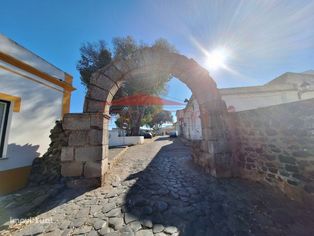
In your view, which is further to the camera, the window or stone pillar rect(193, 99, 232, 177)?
stone pillar rect(193, 99, 232, 177)

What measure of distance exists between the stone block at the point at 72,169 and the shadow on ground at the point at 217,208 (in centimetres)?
132

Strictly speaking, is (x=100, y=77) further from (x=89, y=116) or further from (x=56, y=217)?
(x=56, y=217)

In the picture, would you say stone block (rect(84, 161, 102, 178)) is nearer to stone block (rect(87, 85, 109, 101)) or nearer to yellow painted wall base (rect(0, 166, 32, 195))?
stone block (rect(87, 85, 109, 101))

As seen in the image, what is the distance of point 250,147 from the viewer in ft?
11.3

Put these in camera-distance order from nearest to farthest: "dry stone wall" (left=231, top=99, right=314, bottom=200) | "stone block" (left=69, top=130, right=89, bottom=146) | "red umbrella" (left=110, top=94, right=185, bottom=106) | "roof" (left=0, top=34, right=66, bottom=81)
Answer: "dry stone wall" (left=231, top=99, right=314, bottom=200) < "stone block" (left=69, top=130, right=89, bottom=146) < "roof" (left=0, top=34, right=66, bottom=81) < "red umbrella" (left=110, top=94, right=185, bottom=106)

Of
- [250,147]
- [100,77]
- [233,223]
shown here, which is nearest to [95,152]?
[100,77]

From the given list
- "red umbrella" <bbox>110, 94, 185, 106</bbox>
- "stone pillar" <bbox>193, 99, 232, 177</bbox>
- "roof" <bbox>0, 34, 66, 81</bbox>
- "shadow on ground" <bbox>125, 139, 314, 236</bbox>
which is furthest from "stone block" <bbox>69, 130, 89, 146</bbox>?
"red umbrella" <bbox>110, 94, 185, 106</bbox>

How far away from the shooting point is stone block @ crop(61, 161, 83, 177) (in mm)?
3215

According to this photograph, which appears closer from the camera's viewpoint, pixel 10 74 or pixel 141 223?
pixel 141 223

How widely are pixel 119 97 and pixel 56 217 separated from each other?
1069 cm

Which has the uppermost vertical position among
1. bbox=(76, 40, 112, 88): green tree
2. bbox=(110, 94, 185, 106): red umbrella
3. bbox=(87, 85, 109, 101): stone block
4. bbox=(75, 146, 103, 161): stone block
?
bbox=(76, 40, 112, 88): green tree

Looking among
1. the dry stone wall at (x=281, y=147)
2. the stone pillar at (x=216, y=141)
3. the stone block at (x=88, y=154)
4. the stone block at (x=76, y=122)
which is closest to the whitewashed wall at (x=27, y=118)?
the stone block at (x=76, y=122)

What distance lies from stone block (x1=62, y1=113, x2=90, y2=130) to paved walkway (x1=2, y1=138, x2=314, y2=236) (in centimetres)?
144

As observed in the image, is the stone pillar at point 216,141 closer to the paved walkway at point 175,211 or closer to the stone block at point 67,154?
the paved walkway at point 175,211
